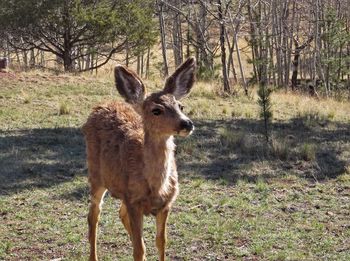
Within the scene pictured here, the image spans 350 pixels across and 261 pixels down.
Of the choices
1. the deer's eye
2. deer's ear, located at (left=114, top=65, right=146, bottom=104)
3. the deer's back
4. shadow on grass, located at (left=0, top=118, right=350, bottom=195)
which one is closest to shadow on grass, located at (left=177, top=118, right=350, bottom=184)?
shadow on grass, located at (left=0, top=118, right=350, bottom=195)

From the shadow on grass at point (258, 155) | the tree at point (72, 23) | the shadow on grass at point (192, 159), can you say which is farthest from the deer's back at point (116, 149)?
the tree at point (72, 23)

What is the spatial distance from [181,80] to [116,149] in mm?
885

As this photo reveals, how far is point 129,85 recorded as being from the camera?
5449 mm

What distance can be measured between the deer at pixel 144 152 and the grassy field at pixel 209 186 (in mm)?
1057

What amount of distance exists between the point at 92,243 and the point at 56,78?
12.8 metres

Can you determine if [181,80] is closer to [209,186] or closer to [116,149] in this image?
[116,149]

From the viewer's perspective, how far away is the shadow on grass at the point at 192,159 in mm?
9656

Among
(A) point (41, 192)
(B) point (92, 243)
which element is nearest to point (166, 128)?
(B) point (92, 243)

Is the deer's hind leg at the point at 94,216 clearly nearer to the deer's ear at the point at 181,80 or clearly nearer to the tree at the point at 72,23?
the deer's ear at the point at 181,80

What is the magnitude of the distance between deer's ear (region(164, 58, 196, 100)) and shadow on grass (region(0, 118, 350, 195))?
3602 mm

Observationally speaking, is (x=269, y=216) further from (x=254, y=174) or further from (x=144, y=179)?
(x=144, y=179)

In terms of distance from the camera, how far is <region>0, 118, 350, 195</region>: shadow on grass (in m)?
9.66

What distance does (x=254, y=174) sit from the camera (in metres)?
10.1

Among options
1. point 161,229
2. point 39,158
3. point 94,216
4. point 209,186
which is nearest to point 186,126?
point 161,229
